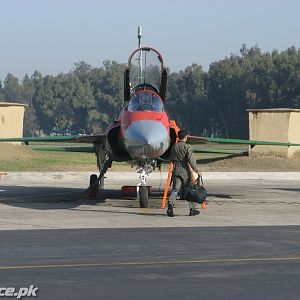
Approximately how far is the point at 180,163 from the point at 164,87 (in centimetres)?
508

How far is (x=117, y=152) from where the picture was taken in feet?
67.7

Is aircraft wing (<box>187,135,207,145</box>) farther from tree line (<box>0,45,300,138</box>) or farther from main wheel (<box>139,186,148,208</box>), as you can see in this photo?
tree line (<box>0,45,300,138</box>)

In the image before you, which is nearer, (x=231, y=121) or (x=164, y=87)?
(x=164, y=87)

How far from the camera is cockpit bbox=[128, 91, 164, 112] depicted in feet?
62.1

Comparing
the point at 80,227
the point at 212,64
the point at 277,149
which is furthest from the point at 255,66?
the point at 80,227

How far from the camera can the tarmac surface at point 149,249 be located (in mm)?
8398

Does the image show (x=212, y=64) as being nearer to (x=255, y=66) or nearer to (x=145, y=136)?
(x=255, y=66)

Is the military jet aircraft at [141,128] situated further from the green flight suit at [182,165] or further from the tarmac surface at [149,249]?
the tarmac surface at [149,249]

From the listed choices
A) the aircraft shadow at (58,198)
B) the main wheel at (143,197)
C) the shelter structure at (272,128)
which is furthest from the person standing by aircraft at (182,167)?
the shelter structure at (272,128)

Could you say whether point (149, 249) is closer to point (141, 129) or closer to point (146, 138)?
point (146, 138)

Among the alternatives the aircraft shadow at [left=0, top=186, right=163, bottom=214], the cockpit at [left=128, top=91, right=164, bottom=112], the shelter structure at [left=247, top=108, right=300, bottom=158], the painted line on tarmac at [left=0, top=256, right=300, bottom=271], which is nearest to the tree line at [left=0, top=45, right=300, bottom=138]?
the shelter structure at [left=247, top=108, right=300, bottom=158]

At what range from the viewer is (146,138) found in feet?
57.8


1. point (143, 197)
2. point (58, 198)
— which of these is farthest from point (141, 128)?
point (58, 198)

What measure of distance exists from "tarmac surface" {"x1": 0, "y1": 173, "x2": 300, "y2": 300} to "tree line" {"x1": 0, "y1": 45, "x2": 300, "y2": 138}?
82191mm
